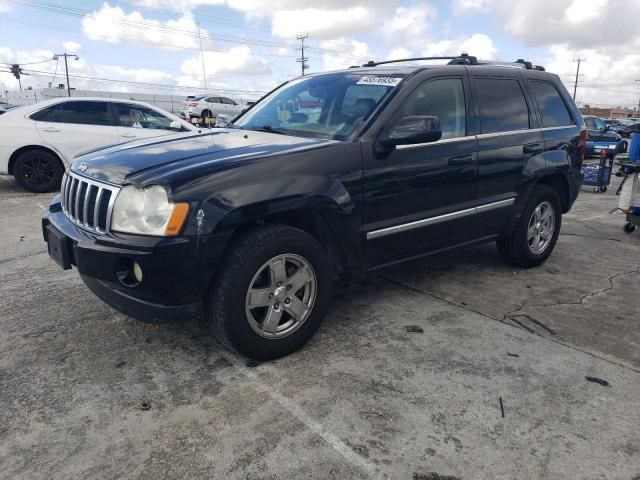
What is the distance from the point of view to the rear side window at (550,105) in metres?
4.68

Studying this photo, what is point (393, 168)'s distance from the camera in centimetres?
337

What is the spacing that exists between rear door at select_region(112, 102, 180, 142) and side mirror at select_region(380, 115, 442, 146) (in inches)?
244

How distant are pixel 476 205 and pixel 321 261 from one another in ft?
5.46

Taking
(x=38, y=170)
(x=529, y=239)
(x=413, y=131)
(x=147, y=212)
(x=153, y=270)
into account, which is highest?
(x=413, y=131)

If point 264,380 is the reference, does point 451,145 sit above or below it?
above

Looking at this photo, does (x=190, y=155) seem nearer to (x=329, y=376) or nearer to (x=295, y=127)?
(x=295, y=127)

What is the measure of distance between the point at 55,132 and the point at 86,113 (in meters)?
0.59

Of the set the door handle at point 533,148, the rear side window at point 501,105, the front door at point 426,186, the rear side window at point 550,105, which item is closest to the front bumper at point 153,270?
the front door at point 426,186

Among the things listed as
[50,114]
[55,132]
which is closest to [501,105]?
[55,132]

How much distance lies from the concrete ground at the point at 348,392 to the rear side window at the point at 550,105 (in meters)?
1.69

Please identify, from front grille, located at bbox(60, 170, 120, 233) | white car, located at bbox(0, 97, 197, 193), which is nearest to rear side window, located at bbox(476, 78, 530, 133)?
front grille, located at bbox(60, 170, 120, 233)

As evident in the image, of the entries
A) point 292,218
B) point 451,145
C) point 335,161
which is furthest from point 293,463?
point 451,145

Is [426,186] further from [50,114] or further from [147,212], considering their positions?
[50,114]

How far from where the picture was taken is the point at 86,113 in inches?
332
